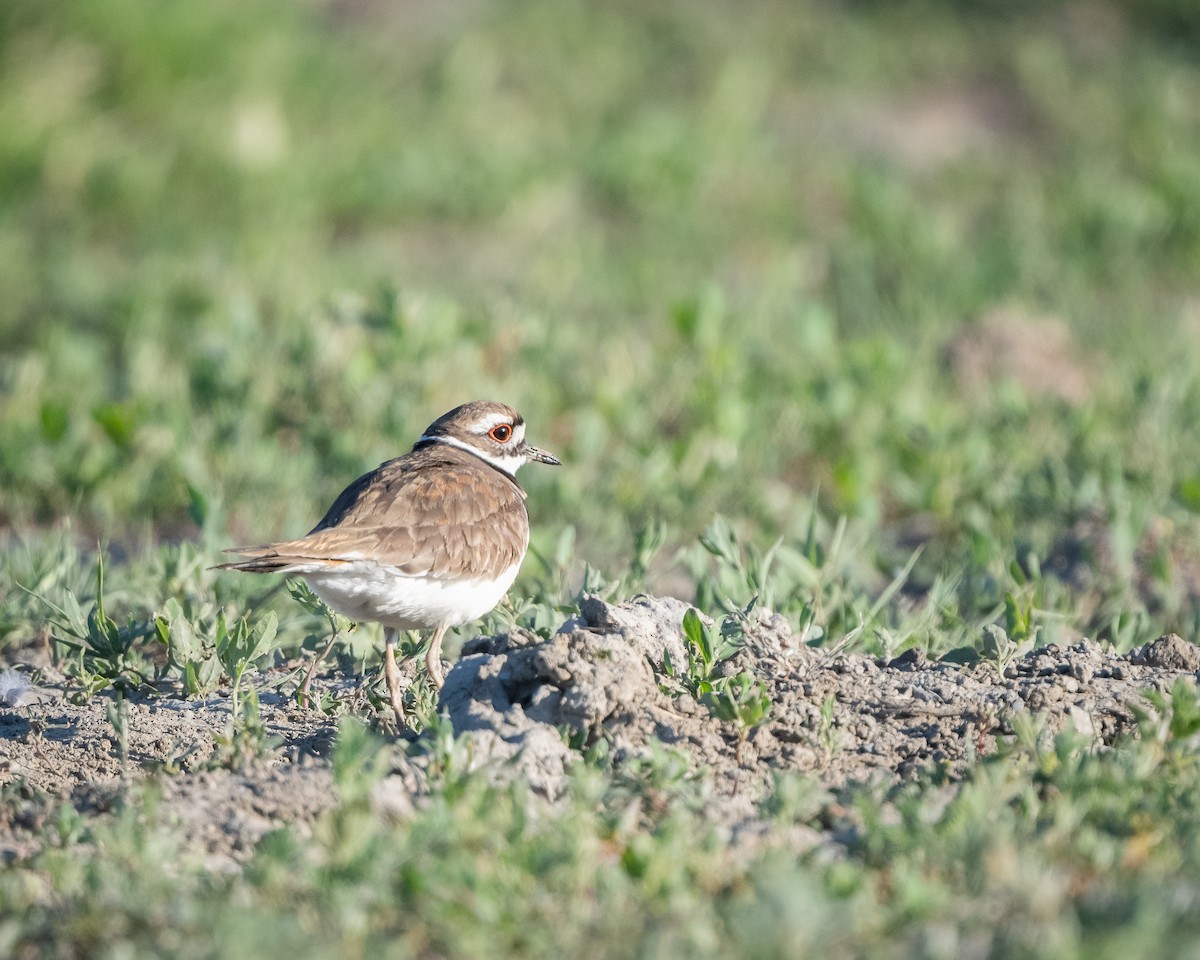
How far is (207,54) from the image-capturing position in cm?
1141

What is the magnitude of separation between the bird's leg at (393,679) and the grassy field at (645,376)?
1.17ft

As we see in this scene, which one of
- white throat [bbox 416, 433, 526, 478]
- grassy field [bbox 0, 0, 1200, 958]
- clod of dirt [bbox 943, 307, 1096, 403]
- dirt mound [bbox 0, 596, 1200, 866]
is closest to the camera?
grassy field [bbox 0, 0, 1200, 958]

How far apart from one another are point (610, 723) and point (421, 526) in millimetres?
985

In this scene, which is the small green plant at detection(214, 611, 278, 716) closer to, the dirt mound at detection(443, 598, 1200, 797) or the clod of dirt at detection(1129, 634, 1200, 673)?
the dirt mound at detection(443, 598, 1200, 797)

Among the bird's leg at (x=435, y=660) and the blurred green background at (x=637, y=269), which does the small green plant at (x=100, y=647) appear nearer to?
the bird's leg at (x=435, y=660)

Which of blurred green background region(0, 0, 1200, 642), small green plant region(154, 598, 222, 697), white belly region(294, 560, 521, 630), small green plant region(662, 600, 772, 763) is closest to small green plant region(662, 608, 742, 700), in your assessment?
small green plant region(662, 600, 772, 763)

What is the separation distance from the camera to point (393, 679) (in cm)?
452

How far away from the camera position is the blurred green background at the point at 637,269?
6938 millimetres

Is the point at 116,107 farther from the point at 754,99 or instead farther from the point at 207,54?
the point at 754,99

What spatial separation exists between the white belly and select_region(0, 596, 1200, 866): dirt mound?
0.59 ft

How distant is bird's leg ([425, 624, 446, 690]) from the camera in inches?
186

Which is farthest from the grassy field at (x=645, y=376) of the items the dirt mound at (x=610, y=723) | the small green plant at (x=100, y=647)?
the dirt mound at (x=610, y=723)

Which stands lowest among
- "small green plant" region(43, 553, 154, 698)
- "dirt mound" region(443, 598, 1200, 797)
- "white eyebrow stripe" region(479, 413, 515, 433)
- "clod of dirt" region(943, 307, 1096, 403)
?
"small green plant" region(43, 553, 154, 698)

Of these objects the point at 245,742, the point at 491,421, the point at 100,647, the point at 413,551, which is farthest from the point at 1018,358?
the point at 245,742
